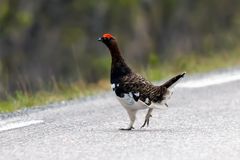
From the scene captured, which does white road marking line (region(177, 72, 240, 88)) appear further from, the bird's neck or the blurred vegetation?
the blurred vegetation

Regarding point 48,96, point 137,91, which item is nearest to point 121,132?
point 137,91

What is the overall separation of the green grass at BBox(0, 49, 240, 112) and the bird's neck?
2.78 meters

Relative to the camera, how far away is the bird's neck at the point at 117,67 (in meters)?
9.47

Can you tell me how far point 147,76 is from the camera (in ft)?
51.1

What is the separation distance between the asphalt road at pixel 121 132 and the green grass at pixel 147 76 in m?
0.59

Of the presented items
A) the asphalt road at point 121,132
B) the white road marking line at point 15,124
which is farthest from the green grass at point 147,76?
the white road marking line at point 15,124

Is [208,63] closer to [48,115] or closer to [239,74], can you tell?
[239,74]

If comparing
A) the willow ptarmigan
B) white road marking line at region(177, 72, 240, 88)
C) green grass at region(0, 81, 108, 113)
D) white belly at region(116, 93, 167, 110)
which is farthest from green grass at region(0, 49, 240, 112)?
white belly at region(116, 93, 167, 110)

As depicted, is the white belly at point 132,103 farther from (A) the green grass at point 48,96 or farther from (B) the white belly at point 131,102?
(A) the green grass at point 48,96

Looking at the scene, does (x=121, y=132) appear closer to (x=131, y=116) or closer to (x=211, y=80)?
(x=131, y=116)

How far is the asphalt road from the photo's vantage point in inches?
319

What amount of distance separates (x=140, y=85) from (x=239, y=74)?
6122 mm

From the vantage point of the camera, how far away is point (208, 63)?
17531mm

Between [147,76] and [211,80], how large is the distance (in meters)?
1.52
